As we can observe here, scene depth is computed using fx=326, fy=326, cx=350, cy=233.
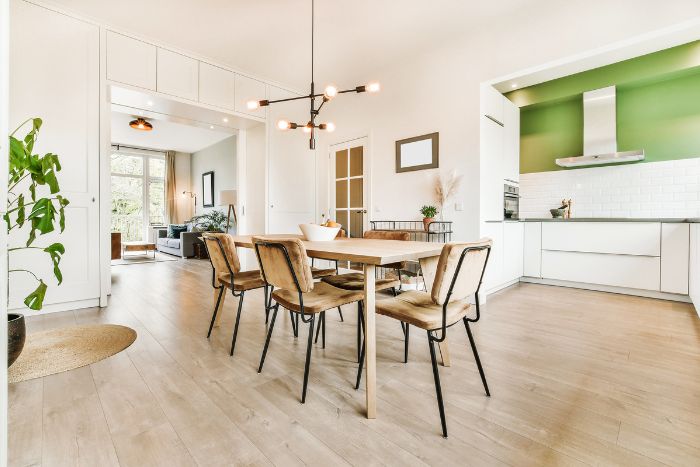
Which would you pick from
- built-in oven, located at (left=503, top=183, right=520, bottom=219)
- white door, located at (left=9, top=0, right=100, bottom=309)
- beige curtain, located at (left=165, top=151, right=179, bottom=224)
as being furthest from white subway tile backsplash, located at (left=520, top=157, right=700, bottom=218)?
beige curtain, located at (left=165, top=151, right=179, bottom=224)

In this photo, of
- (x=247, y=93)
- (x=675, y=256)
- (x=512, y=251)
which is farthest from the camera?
(x=247, y=93)

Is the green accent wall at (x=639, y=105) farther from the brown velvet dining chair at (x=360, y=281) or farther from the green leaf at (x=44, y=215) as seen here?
the green leaf at (x=44, y=215)

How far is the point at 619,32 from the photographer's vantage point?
9.21ft

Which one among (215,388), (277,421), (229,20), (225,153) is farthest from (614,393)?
(225,153)

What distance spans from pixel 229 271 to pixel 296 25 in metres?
2.73

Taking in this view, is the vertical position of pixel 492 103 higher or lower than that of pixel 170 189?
higher

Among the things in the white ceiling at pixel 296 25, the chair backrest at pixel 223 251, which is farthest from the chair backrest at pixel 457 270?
the white ceiling at pixel 296 25

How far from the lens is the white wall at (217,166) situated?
791cm

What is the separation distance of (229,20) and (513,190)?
→ 3.81 m

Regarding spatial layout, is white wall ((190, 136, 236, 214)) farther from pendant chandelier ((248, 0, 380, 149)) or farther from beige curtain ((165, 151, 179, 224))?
pendant chandelier ((248, 0, 380, 149))

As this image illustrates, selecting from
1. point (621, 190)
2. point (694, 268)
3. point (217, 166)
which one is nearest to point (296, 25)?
point (621, 190)

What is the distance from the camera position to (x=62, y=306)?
10.4ft

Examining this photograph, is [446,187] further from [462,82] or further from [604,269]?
[604,269]

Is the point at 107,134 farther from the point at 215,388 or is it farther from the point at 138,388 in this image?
the point at 215,388
